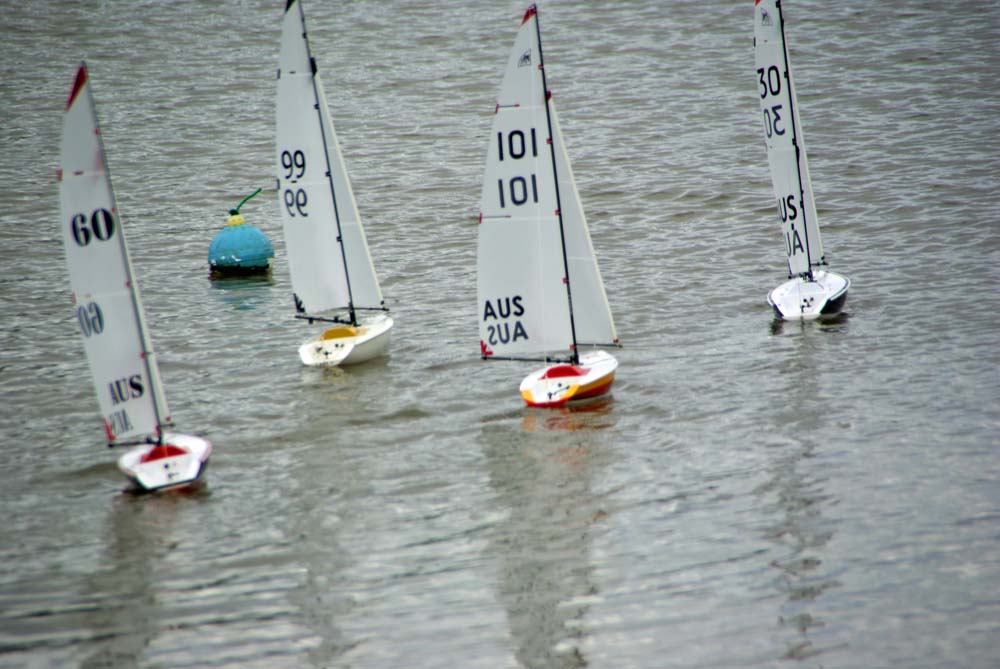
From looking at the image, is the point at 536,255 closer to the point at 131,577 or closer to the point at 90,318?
the point at 90,318

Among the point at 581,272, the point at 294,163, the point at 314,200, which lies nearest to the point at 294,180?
the point at 294,163

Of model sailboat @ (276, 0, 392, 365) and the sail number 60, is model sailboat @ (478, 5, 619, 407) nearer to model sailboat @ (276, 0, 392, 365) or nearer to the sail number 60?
model sailboat @ (276, 0, 392, 365)

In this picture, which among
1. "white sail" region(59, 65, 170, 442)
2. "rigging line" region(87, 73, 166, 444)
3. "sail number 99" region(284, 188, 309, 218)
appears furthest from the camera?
"sail number 99" region(284, 188, 309, 218)

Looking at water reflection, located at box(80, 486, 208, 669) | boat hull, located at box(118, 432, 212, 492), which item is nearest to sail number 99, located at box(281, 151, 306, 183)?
boat hull, located at box(118, 432, 212, 492)

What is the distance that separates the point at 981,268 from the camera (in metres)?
22.6

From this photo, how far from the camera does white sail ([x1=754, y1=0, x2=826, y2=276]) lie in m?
20.5

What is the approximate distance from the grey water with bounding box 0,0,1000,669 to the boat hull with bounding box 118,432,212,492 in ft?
0.82

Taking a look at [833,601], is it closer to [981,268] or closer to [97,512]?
[97,512]

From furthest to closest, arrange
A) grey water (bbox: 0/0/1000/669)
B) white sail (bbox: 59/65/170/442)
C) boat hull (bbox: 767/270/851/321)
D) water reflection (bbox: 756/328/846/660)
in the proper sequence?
boat hull (bbox: 767/270/851/321) < white sail (bbox: 59/65/170/442) < grey water (bbox: 0/0/1000/669) < water reflection (bbox: 756/328/846/660)

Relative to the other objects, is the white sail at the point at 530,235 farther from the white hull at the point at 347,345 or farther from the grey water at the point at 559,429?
the white hull at the point at 347,345

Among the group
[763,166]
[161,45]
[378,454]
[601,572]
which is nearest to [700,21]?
[763,166]

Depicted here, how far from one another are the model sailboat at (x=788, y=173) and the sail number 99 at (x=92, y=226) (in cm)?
1111

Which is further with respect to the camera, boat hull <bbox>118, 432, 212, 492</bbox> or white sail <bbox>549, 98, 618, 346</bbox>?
white sail <bbox>549, 98, 618, 346</bbox>

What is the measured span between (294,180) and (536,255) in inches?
176
